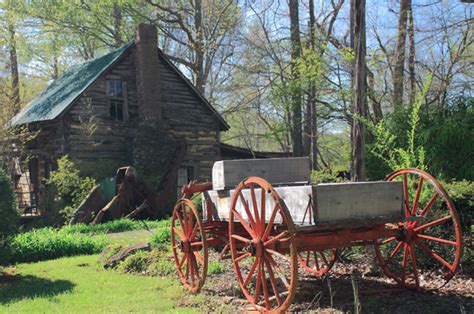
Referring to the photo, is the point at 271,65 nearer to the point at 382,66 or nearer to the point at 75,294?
the point at 382,66

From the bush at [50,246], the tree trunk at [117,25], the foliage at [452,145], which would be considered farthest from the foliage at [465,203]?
the tree trunk at [117,25]

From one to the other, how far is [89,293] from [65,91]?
56.0 ft

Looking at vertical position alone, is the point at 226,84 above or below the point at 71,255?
above

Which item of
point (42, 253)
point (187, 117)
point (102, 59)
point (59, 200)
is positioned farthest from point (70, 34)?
point (42, 253)

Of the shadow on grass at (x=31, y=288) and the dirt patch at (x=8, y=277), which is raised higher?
the shadow on grass at (x=31, y=288)

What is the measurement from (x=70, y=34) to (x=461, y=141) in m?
27.1

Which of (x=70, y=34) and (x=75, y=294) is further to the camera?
(x=70, y=34)

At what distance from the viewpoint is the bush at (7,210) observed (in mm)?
8078

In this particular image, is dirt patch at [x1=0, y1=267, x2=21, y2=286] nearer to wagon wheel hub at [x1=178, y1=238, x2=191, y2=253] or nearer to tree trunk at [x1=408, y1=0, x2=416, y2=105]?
wagon wheel hub at [x1=178, y1=238, x2=191, y2=253]

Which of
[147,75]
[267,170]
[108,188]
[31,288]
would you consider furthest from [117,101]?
[267,170]

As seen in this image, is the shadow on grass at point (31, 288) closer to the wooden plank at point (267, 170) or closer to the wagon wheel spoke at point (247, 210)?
the wooden plank at point (267, 170)

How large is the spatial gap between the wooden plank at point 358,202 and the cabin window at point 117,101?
58.0 ft

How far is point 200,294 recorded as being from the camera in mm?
6480

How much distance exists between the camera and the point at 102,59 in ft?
77.1
